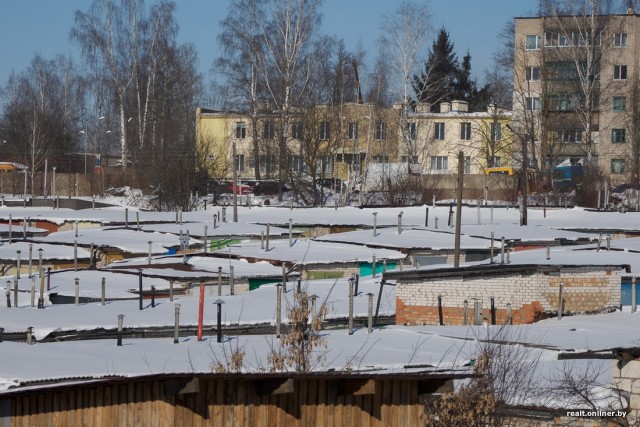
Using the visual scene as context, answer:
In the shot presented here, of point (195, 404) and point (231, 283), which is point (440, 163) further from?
point (195, 404)

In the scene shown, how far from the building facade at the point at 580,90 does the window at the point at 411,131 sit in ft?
15.8

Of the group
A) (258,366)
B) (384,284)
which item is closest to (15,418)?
(258,366)

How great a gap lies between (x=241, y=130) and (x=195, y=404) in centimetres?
5325

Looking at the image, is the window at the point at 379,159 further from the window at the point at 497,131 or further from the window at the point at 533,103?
the window at the point at 533,103

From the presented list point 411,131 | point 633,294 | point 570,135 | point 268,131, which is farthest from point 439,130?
point 633,294

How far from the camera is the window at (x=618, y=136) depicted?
5997 cm

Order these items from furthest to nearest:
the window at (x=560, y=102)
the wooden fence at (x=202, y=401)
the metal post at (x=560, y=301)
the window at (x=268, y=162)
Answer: the window at (x=560, y=102)
the window at (x=268, y=162)
the metal post at (x=560, y=301)
the wooden fence at (x=202, y=401)

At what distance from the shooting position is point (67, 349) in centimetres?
1542

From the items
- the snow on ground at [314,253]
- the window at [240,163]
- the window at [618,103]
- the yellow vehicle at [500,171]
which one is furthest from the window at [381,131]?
the snow on ground at [314,253]

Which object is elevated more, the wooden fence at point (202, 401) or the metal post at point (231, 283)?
the wooden fence at point (202, 401)

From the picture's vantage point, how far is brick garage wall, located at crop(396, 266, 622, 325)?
23281 mm

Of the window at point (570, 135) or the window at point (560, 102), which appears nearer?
the window at point (560, 102)

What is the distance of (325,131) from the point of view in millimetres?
57250

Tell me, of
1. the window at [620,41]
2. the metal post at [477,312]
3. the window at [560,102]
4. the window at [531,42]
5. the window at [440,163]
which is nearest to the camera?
the metal post at [477,312]
